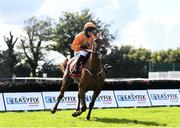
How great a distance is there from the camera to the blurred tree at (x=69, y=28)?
91312 mm

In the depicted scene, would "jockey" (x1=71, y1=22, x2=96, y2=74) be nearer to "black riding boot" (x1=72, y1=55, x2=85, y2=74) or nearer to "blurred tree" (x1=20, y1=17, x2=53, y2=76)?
"black riding boot" (x1=72, y1=55, x2=85, y2=74)

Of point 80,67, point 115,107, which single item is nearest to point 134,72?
point 115,107

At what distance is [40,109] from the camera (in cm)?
2047

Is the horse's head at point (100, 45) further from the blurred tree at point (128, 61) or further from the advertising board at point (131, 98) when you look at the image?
the blurred tree at point (128, 61)

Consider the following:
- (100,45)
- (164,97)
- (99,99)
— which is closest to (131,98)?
(99,99)

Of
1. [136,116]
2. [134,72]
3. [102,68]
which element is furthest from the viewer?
[134,72]

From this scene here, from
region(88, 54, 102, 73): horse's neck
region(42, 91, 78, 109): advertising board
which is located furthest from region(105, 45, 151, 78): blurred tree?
region(88, 54, 102, 73): horse's neck

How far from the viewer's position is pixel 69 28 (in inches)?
3797

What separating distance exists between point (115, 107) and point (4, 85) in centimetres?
518

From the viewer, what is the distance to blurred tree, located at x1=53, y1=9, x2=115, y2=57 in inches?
3595

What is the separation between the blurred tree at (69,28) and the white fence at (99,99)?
67.0 metres

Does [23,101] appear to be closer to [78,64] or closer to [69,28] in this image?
[78,64]

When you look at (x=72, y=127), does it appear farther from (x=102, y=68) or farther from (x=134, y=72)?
(x=134, y=72)

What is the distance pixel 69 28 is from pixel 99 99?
2959 inches
